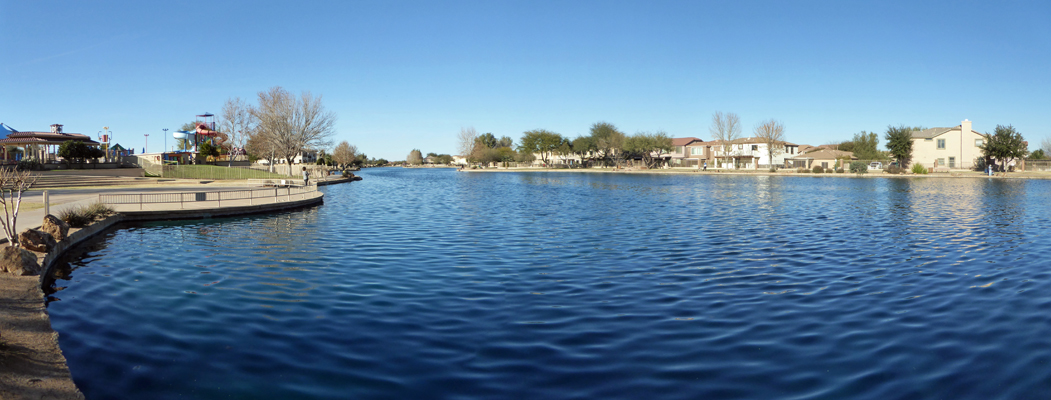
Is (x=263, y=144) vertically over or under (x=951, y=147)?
over

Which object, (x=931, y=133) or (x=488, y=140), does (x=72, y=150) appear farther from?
(x=488, y=140)

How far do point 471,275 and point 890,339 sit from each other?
8143 millimetres

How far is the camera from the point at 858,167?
8306cm

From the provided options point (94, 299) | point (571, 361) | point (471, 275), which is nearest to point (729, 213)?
point (471, 275)

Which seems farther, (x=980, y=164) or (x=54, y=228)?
(x=980, y=164)

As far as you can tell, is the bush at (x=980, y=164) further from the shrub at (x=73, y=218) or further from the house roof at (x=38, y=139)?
the house roof at (x=38, y=139)

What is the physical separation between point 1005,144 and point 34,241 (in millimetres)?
94731

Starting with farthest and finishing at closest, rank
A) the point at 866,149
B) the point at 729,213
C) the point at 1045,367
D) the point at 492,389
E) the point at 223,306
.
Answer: the point at 866,149 → the point at 729,213 → the point at 223,306 → the point at 1045,367 → the point at 492,389

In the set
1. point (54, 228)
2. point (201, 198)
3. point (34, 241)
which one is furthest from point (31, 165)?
point (34, 241)

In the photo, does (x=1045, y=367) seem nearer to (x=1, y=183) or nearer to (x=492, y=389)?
(x=492, y=389)

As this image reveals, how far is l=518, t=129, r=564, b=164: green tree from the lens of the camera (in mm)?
148500

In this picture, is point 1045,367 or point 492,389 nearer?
point 492,389

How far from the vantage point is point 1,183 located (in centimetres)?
1342

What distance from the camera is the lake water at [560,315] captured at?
280 inches
